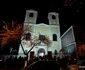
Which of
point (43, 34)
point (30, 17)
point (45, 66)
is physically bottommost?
point (45, 66)

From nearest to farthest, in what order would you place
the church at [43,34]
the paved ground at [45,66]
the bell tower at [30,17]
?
the paved ground at [45,66], the church at [43,34], the bell tower at [30,17]

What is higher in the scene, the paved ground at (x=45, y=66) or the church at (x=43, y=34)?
the church at (x=43, y=34)

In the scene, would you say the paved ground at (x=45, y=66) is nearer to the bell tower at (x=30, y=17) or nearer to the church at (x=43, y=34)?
the church at (x=43, y=34)

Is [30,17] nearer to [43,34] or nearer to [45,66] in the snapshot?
[43,34]

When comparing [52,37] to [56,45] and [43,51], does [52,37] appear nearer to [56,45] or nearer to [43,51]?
[56,45]

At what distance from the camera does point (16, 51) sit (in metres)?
31.7

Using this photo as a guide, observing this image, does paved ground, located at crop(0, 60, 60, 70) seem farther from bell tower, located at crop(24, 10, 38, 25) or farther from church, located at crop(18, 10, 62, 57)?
bell tower, located at crop(24, 10, 38, 25)

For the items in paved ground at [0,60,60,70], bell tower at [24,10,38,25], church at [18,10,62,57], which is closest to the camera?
paved ground at [0,60,60,70]

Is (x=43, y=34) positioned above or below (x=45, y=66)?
above

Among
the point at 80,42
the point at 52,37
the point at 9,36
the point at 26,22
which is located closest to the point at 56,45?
the point at 52,37

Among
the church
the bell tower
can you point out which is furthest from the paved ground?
the bell tower

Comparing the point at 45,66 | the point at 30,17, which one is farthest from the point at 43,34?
the point at 45,66

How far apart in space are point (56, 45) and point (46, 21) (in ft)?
36.7

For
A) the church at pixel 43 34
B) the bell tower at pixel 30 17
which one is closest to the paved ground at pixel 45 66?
the church at pixel 43 34
